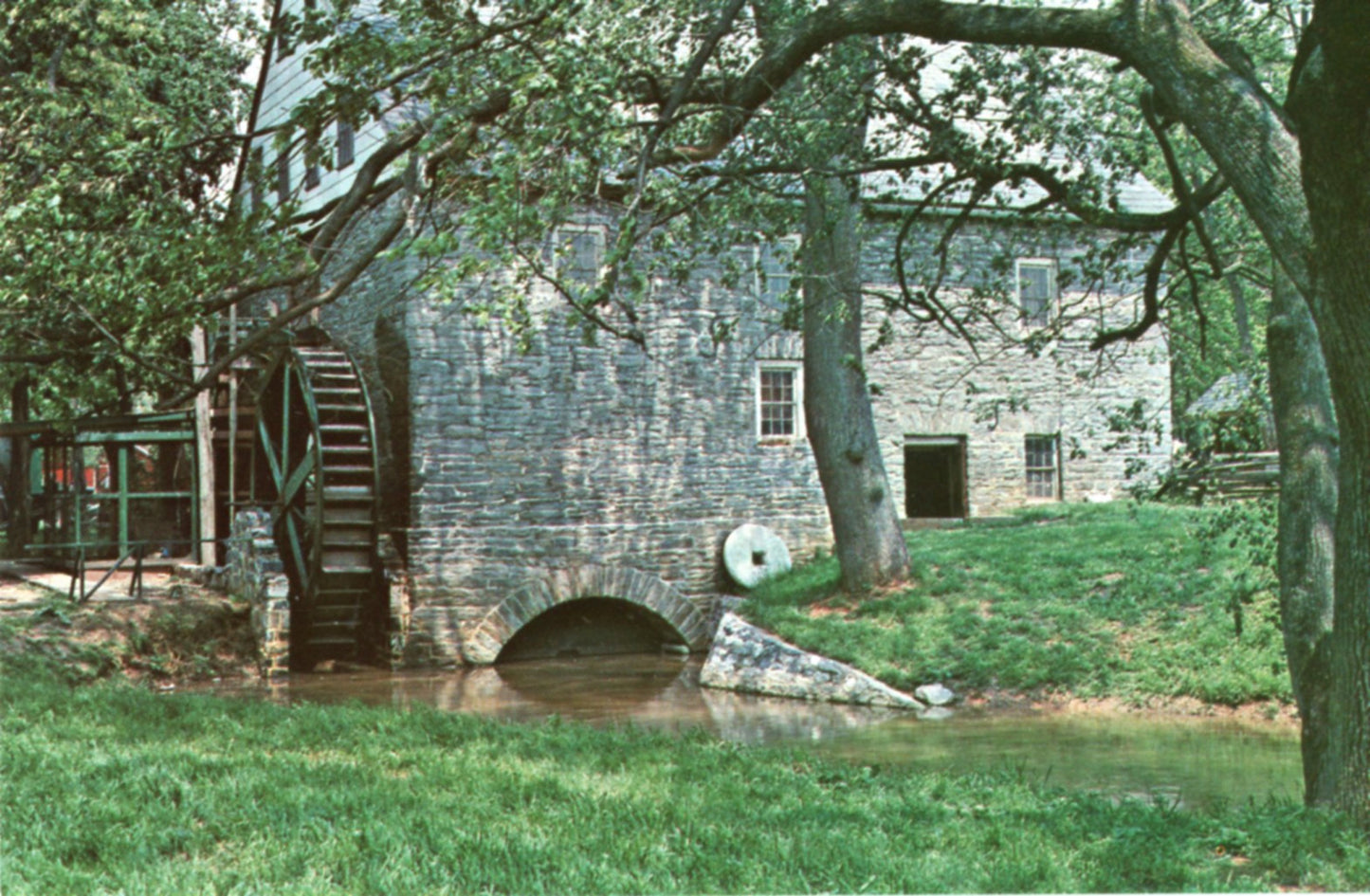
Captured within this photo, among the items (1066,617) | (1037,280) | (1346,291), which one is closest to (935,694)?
(1066,617)

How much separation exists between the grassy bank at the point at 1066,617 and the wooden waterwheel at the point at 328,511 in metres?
5.00

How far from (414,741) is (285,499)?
38.7ft

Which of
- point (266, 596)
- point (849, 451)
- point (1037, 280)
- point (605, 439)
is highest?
point (1037, 280)

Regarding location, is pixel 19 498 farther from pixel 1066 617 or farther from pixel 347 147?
pixel 1066 617

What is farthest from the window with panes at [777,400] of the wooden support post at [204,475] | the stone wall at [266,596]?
the wooden support post at [204,475]

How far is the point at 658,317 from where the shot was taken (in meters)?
19.2

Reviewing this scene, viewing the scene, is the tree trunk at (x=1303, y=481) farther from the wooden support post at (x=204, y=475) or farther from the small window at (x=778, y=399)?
the wooden support post at (x=204, y=475)

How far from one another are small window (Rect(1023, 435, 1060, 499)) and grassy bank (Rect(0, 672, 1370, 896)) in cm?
1591

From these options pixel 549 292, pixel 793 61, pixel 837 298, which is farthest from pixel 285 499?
pixel 793 61

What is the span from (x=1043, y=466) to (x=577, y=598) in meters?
8.57

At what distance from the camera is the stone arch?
58.0ft

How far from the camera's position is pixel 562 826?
510cm

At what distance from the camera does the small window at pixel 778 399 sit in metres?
20.4

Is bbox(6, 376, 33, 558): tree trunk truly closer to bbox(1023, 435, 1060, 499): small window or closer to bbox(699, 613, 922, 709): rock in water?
bbox(699, 613, 922, 709): rock in water
